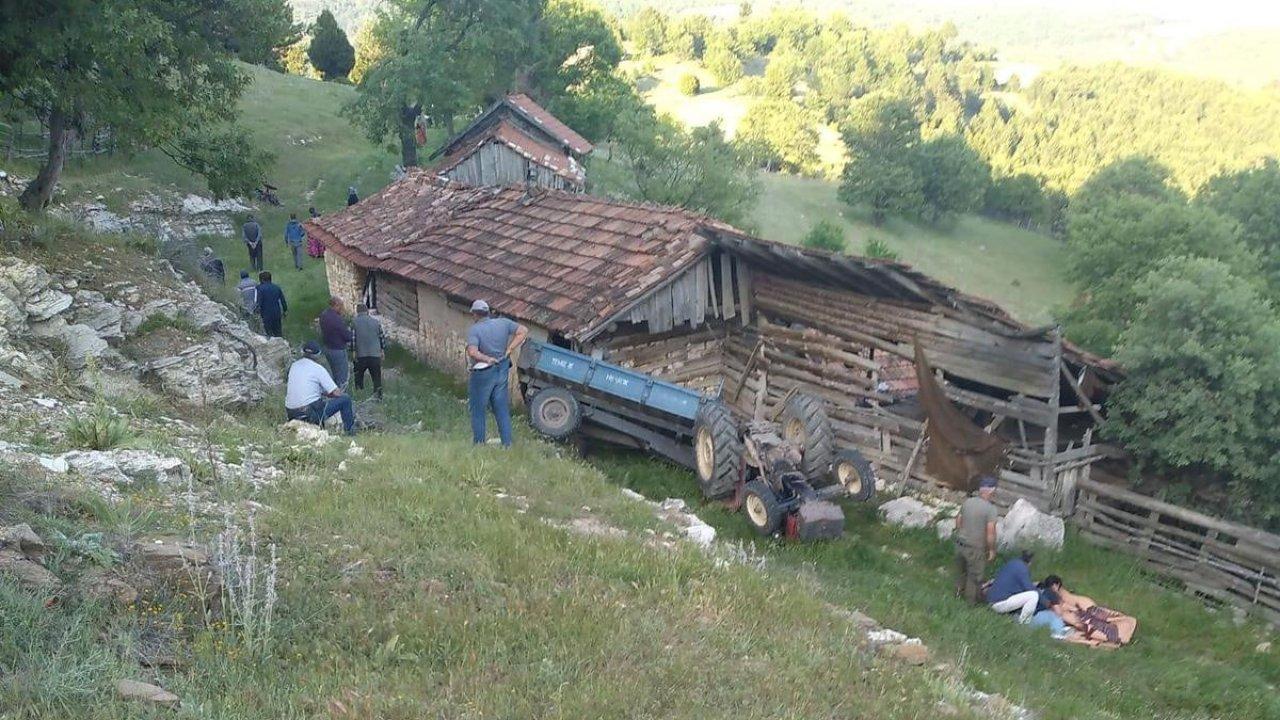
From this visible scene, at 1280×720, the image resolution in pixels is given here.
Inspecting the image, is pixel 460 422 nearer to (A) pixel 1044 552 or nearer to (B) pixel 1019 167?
(A) pixel 1044 552

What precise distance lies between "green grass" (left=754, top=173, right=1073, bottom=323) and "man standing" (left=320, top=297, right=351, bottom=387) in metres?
32.2

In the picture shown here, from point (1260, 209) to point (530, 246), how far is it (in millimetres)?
38548

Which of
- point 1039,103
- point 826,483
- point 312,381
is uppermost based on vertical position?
point 1039,103

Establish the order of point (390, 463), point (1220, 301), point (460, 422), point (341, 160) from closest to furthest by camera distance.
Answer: point (390, 463) → point (460, 422) → point (1220, 301) → point (341, 160)

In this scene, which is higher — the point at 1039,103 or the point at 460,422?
the point at 1039,103

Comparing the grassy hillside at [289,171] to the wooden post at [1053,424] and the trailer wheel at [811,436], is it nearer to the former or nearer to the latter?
the trailer wheel at [811,436]

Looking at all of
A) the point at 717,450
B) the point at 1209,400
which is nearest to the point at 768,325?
the point at 717,450

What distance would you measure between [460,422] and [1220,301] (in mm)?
11755

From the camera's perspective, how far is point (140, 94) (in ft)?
42.6

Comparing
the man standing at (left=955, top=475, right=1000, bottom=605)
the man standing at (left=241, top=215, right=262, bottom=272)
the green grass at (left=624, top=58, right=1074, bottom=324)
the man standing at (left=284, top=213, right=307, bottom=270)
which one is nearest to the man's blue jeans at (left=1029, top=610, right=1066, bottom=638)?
the man standing at (left=955, top=475, right=1000, bottom=605)

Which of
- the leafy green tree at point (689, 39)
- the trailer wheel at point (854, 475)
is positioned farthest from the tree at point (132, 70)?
the leafy green tree at point (689, 39)

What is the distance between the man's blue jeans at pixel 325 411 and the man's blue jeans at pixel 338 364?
2.52 metres

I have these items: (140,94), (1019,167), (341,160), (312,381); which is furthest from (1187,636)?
(1019,167)

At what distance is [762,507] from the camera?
9.48 meters
